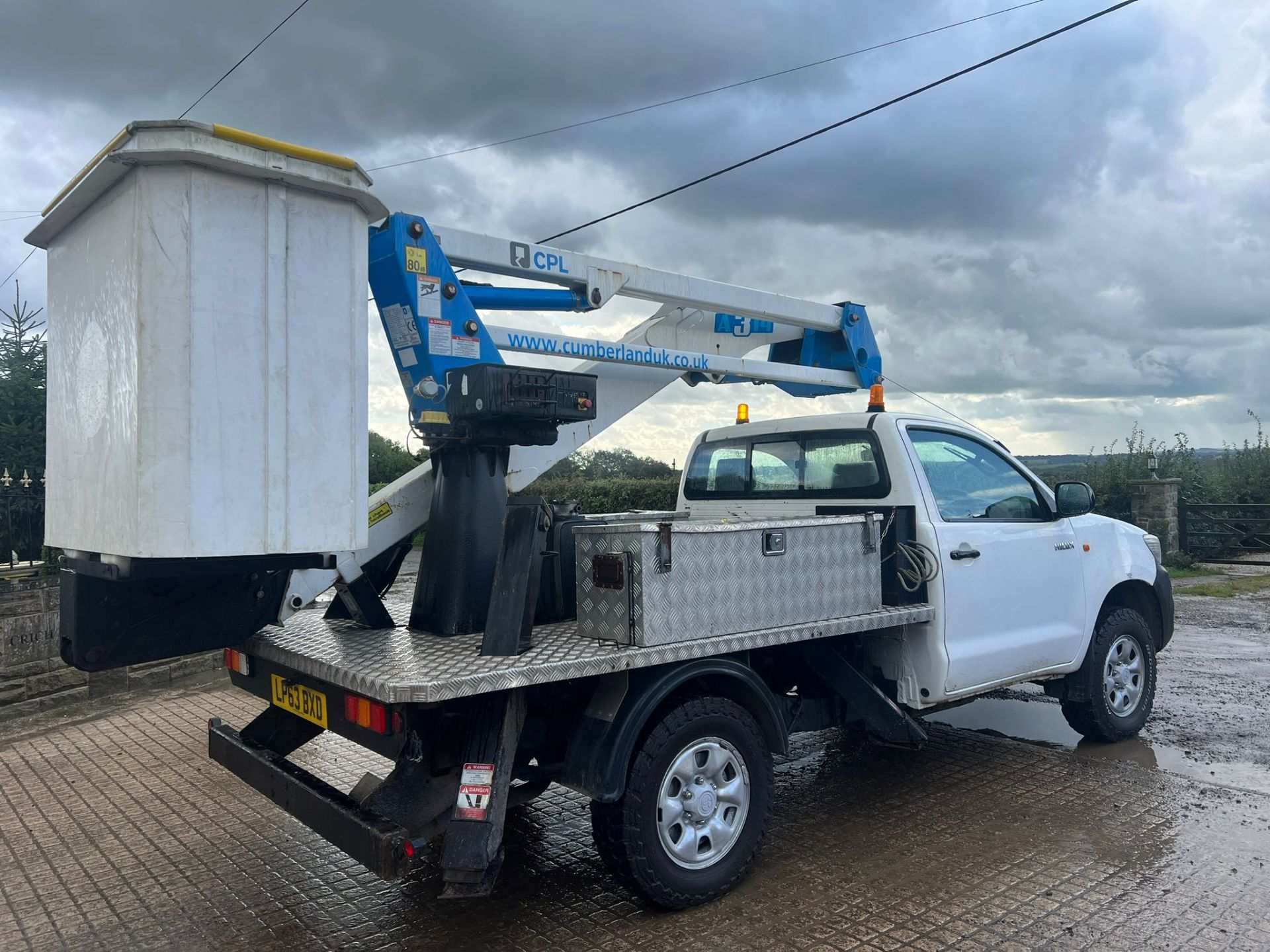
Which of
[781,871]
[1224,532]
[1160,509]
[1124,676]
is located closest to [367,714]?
[781,871]

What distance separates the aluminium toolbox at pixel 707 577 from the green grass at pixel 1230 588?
38.4 ft

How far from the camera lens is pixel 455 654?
365 cm

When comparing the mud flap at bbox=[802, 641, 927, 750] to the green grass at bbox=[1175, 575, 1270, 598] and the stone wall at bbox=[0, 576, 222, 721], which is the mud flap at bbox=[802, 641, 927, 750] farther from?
the green grass at bbox=[1175, 575, 1270, 598]

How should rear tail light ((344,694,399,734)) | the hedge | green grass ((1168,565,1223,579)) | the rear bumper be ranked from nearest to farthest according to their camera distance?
the rear bumper → rear tail light ((344,694,399,734)) → green grass ((1168,565,1223,579)) → the hedge

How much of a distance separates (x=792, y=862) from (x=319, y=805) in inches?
84.3

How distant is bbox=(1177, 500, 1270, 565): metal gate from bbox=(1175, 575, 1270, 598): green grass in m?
1.64

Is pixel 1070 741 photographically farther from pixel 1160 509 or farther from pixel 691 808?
pixel 1160 509

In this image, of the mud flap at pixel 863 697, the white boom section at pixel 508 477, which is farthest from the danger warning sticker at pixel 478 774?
the mud flap at pixel 863 697

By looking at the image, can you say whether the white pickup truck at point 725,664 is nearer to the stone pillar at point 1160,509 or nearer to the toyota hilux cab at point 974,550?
the toyota hilux cab at point 974,550

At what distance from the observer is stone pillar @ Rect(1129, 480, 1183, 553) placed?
656 inches

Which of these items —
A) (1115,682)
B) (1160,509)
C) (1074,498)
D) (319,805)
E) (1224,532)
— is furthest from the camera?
(1224,532)

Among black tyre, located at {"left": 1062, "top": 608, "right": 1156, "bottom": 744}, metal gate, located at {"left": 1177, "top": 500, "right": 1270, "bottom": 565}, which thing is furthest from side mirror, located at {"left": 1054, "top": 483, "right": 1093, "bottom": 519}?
metal gate, located at {"left": 1177, "top": 500, "right": 1270, "bottom": 565}

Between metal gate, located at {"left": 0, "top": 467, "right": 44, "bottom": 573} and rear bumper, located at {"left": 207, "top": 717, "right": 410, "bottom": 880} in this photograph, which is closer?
rear bumper, located at {"left": 207, "top": 717, "right": 410, "bottom": 880}

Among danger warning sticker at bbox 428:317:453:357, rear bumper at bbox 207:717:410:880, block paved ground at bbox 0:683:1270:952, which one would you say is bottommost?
block paved ground at bbox 0:683:1270:952
